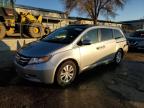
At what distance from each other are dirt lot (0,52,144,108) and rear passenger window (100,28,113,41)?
1.29 meters

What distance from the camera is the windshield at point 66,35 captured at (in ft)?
21.6

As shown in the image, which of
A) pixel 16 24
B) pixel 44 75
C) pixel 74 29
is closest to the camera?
pixel 44 75

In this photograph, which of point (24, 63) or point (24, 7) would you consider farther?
point (24, 7)

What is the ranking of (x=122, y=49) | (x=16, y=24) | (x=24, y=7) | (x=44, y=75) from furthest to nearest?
1. (x=24, y=7)
2. (x=16, y=24)
3. (x=122, y=49)
4. (x=44, y=75)

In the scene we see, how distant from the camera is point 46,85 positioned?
242 inches

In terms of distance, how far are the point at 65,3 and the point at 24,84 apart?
134 ft

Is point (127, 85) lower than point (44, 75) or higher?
lower

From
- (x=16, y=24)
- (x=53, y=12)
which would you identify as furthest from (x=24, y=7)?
(x=16, y=24)

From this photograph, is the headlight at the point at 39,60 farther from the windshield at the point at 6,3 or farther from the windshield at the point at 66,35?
the windshield at the point at 6,3

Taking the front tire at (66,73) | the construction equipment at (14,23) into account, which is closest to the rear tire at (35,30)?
the construction equipment at (14,23)

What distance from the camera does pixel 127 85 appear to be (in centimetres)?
636

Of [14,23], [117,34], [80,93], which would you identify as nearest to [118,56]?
[117,34]

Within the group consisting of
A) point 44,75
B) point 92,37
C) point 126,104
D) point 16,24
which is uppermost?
point 16,24

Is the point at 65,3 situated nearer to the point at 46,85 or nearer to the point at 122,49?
the point at 122,49
